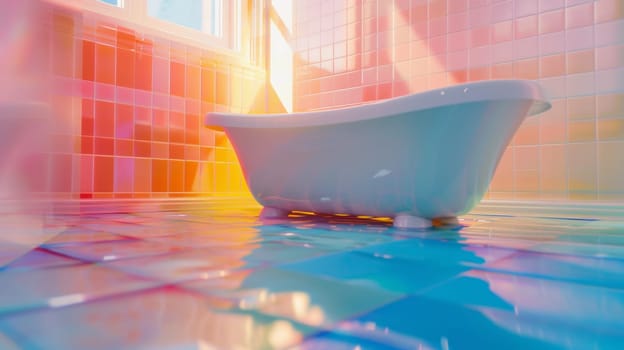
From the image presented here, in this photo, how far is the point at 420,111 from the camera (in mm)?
1499

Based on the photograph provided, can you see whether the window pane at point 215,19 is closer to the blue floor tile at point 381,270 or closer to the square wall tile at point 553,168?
the square wall tile at point 553,168

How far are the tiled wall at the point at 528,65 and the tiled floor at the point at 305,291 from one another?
104 cm

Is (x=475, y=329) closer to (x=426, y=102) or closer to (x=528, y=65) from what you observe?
(x=426, y=102)

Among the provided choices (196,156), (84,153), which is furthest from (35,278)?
(196,156)

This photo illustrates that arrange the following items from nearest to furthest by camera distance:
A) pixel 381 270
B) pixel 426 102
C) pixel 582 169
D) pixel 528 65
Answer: pixel 381 270
pixel 426 102
pixel 582 169
pixel 528 65

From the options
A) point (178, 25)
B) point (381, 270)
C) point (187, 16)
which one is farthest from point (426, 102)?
point (187, 16)

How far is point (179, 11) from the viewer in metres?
2.97

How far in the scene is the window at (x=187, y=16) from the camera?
2.57 m

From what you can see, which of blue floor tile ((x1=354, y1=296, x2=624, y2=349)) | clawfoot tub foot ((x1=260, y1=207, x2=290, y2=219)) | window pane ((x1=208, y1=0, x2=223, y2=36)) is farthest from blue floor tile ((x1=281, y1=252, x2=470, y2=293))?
window pane ((x1=208, y1=0, x2=223, y2=36))

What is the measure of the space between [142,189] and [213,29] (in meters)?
1.41

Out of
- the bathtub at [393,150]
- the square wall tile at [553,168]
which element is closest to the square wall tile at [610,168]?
the square wall tile at [553,168]

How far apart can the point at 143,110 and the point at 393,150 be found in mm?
1694

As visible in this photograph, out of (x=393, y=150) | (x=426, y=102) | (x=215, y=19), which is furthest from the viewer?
(x=215, y=19)

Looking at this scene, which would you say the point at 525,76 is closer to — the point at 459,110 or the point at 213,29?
the point at 459,110
